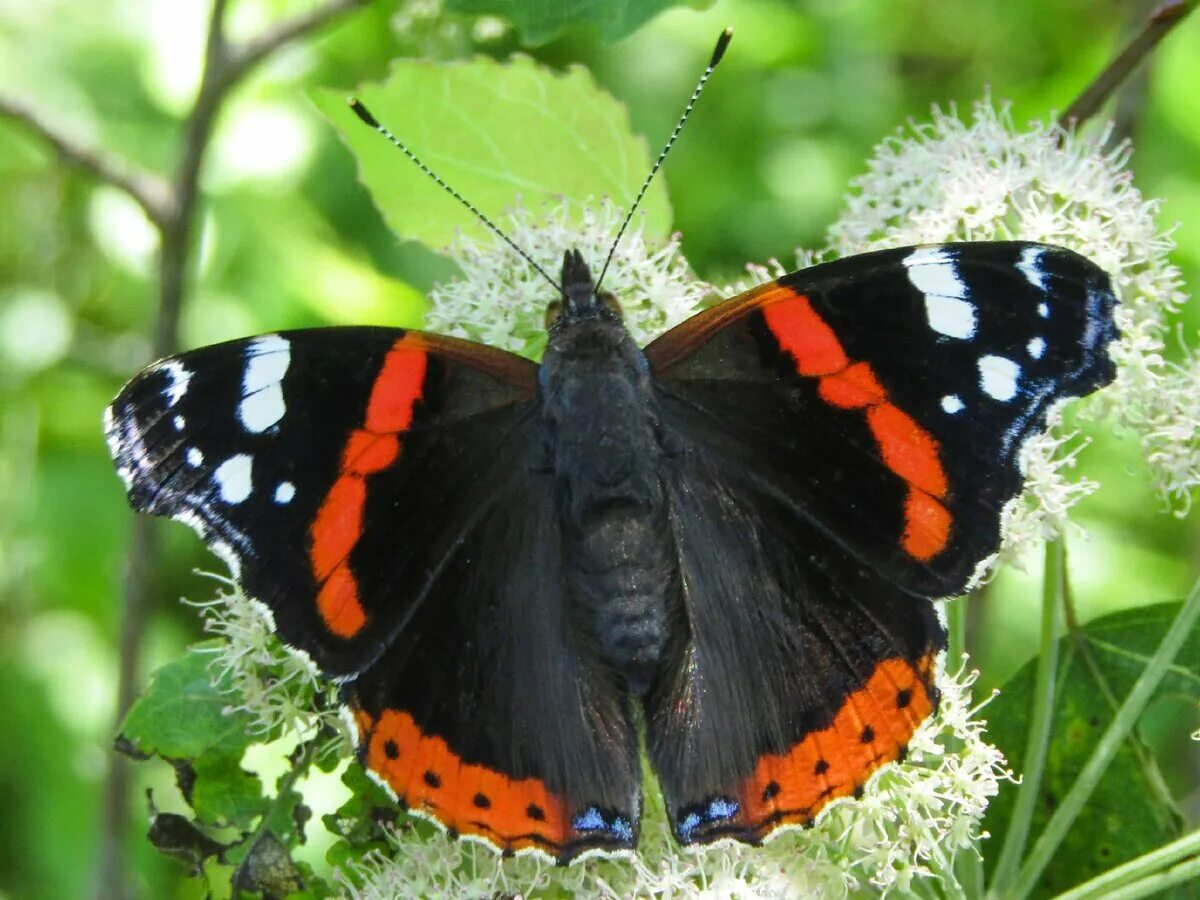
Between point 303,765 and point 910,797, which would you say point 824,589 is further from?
point 303,765

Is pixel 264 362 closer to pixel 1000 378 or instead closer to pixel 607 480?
pixel 607 480

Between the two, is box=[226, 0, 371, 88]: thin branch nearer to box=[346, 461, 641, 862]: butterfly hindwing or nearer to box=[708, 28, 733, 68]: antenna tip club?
box=[708, 28, 733, 68]: antenna tip club


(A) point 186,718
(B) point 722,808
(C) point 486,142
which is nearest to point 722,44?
(C) point 486,142

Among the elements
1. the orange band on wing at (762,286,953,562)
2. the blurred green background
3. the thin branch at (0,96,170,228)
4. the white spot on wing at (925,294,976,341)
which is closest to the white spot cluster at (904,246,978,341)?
the white spot on wing at (925,294,976,341)

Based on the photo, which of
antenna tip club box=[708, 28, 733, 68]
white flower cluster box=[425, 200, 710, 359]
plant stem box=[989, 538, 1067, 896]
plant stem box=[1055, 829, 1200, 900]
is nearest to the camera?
plant stem box=[1055, 829, 1200, 900]

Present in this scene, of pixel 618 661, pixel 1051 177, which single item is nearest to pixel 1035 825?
pixel 618 661

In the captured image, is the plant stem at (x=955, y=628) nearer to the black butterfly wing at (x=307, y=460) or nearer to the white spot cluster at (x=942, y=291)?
the white spot cluster at (x=942, y=291)
